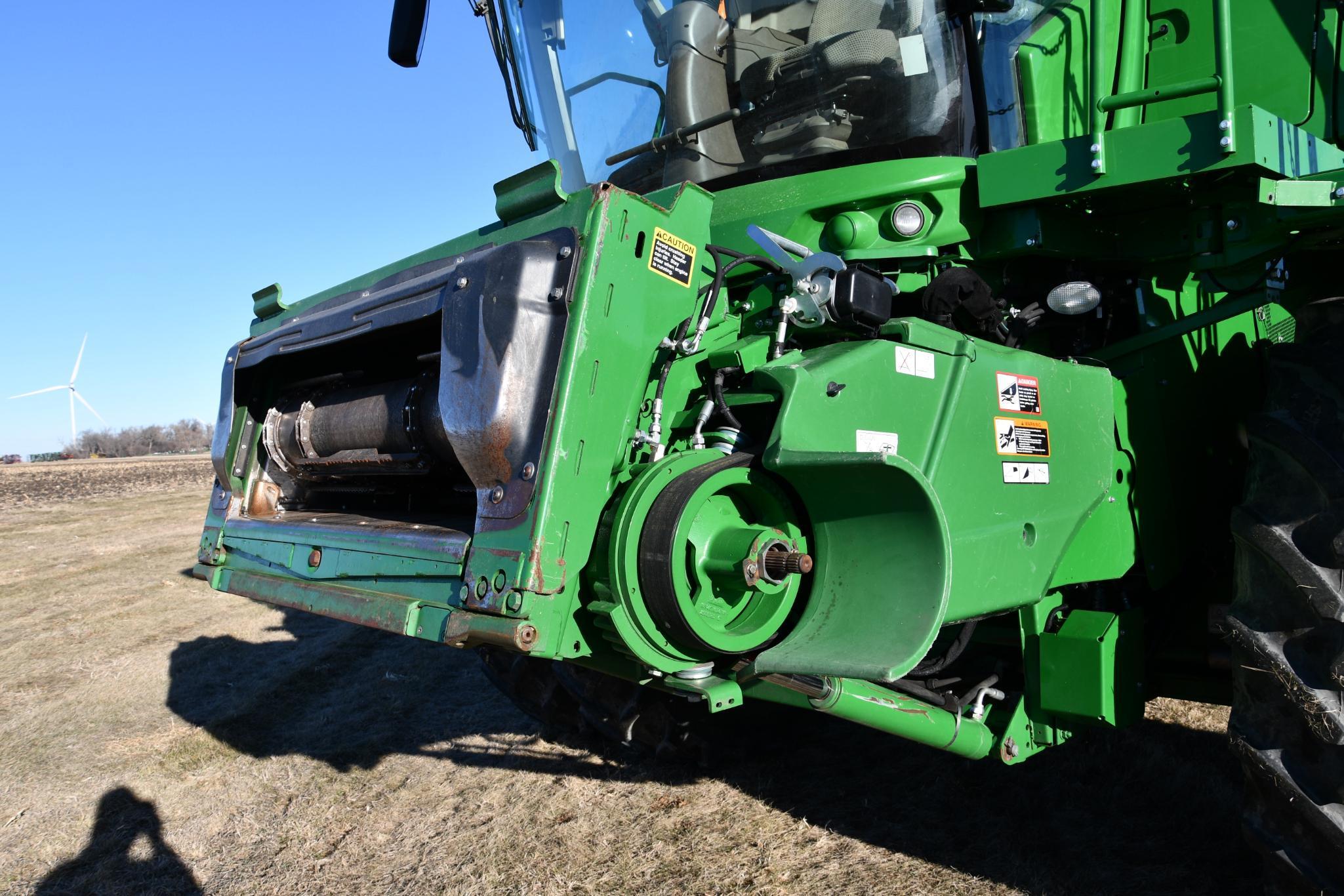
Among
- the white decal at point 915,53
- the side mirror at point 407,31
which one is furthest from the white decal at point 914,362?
the side mirror at point 407,31

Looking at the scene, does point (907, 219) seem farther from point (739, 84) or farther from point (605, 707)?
point (605, 707)

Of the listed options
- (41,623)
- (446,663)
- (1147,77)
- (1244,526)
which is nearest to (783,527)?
(1244,526)

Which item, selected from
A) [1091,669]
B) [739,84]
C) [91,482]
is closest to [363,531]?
[739,84]

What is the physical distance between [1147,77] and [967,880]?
268 cm

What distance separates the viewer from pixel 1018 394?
2398 millimetres

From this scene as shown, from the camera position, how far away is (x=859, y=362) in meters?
2.13

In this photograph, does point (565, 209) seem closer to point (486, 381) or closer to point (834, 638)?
point (486, 381)

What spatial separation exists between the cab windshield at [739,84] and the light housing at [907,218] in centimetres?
30

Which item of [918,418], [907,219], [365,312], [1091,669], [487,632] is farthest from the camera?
[365,312]

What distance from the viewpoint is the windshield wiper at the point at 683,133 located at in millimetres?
3066

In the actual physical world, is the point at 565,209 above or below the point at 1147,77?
below

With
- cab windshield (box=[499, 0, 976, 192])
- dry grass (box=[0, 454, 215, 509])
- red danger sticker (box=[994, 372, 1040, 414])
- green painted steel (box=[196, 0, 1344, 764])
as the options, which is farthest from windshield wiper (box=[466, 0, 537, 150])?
dry grass (box=[0, 454, 215, 509])

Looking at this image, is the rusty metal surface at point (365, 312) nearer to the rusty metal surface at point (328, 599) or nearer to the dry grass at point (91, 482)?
the rusty metal surface at point (328, 599)

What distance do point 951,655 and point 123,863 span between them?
2.87 meters
